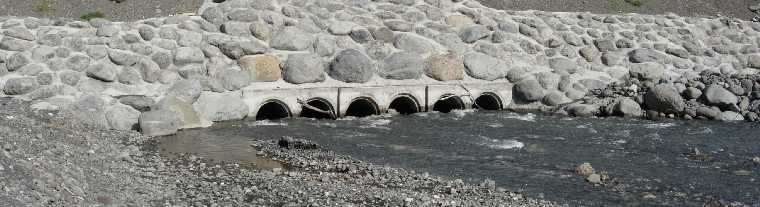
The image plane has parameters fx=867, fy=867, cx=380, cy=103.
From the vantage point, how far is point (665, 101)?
19281 mm

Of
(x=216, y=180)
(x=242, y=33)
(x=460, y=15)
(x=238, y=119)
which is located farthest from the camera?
(x=460, y=15)

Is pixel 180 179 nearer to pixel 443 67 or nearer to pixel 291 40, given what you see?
pixel 291 40

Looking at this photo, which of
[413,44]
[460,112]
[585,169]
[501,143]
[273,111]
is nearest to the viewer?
[585,169]

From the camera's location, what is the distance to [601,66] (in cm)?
2156

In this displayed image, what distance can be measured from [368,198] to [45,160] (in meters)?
3.88

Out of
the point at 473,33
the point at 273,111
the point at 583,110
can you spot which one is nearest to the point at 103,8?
the point at 273,111

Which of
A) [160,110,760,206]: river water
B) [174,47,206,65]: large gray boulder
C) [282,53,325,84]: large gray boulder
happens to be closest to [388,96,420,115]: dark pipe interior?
[160,110,760,206]: river water

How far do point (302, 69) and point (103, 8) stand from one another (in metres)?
7.60

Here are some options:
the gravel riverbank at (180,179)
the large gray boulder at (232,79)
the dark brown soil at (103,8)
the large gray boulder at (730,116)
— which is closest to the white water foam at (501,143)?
the gravel riverbank at (180,179)

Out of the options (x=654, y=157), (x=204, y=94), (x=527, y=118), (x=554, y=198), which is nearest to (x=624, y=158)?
(x=654, y=157)

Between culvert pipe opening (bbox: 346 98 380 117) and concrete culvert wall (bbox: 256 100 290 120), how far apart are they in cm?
150

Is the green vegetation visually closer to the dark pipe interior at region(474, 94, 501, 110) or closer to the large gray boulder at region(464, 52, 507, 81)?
the large gray boulder at region(464, 52, 507, 81)

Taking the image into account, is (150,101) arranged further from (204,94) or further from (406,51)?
(406,51)

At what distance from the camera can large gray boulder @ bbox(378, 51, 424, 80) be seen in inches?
761
